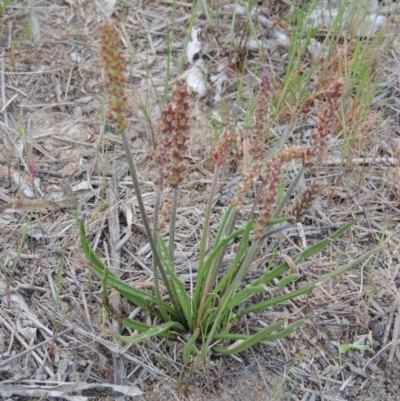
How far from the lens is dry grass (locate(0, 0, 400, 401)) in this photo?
214 centimetres

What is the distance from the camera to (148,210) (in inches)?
104

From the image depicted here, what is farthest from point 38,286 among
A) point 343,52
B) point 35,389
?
point 343,52

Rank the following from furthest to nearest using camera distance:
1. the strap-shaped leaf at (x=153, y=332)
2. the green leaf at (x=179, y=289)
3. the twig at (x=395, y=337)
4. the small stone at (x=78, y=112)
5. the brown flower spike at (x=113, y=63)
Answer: the small stone at (x=78, y=112)
the twig at (x=395, y=337)
the green leaf at (x=179, y=289)
the strap-shaped leaf at (x=153, y=332)
the brown flower spike at (x=113, y=63)

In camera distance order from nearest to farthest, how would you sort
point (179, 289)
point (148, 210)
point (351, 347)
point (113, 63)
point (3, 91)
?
1. point (113, 63)
2. point (179, 289)
3. point (351, 347)
4. point (148, 210)
5. point (3, 91)

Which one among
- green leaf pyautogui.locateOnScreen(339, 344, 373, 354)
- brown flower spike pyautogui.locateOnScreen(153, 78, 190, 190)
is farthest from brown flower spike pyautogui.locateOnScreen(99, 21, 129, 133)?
green leaf pyautogui.locateOnScreen(339, 344, 373, 354)

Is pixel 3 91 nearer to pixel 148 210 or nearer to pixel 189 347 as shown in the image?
pixel 148 210

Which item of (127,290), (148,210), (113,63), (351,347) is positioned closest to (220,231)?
(127,290)

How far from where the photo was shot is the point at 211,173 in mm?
2830

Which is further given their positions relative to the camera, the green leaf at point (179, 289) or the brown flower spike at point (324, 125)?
the green leaf at point (179, 289)

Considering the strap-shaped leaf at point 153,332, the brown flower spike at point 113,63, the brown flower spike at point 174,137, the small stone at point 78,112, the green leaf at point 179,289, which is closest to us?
the brown flower spike at point 113,63

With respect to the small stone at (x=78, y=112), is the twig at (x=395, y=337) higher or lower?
lower

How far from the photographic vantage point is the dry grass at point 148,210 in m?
2.14

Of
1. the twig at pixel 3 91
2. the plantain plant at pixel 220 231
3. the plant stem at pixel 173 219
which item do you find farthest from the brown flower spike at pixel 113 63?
the twig at pixel 3 91

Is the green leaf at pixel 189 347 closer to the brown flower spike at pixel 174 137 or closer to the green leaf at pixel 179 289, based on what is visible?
the green leaf at pixel 179 289
